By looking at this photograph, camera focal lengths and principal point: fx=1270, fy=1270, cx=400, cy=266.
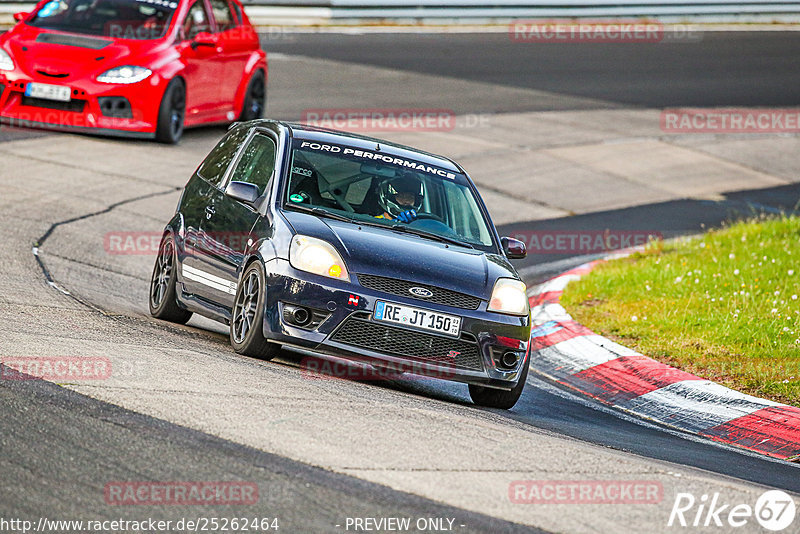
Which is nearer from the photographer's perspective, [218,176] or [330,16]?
[218,176]

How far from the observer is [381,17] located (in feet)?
93.7

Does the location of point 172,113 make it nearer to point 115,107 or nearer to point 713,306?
point 115,107

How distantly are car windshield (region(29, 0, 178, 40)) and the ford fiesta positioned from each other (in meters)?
6.85

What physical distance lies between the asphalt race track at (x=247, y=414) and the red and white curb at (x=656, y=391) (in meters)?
0.27

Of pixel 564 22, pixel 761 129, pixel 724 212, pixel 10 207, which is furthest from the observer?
pixel 564 22

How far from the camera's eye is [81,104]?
579 inches

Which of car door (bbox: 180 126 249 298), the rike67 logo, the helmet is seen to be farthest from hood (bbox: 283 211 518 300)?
the rike67 logo

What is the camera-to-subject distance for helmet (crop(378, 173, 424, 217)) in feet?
27.5

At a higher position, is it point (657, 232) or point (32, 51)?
point (32, 51)

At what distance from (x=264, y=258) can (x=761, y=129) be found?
53.3 ft

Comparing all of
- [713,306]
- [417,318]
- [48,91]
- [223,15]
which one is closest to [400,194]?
[417,318]

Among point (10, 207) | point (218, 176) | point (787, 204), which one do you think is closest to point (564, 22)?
point (787, 204)

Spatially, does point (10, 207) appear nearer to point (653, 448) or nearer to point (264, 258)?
point (264, 258)

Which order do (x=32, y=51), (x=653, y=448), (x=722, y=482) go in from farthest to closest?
(x=32, y=51) < (x=653, y=448) < (x=722, y=482)
